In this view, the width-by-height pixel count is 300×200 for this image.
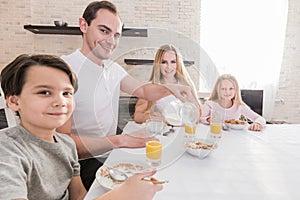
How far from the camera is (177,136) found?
1216mm

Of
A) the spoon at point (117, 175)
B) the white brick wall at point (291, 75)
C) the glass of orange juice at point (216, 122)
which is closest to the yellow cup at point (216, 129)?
the glass of orange juice at point (216, 122)

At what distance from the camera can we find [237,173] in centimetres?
84

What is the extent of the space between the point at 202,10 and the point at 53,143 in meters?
3.16

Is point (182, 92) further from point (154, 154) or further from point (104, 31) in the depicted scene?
point (104, 31)

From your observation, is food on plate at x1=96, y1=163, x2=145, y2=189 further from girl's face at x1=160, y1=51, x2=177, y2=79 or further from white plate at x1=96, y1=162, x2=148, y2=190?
girl's face at x1=160, y1=51, x2=177, y2=79

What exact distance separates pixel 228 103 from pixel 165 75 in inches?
42.4

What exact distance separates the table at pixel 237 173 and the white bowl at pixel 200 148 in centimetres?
2

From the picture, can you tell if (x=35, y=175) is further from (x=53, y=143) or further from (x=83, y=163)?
(x=83, y=163)

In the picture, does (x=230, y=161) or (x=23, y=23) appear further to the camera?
(x=23, y=23)

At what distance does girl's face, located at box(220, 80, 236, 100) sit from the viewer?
1916 mm

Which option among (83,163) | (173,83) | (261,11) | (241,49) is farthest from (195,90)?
(261,11)

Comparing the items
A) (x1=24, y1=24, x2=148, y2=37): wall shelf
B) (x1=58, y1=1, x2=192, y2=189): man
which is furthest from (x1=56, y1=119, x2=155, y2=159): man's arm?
(x1=24, y1=24, x2=148, y2=37): wall shelf

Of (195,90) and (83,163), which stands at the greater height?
(195,90)

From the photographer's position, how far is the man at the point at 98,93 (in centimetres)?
106
